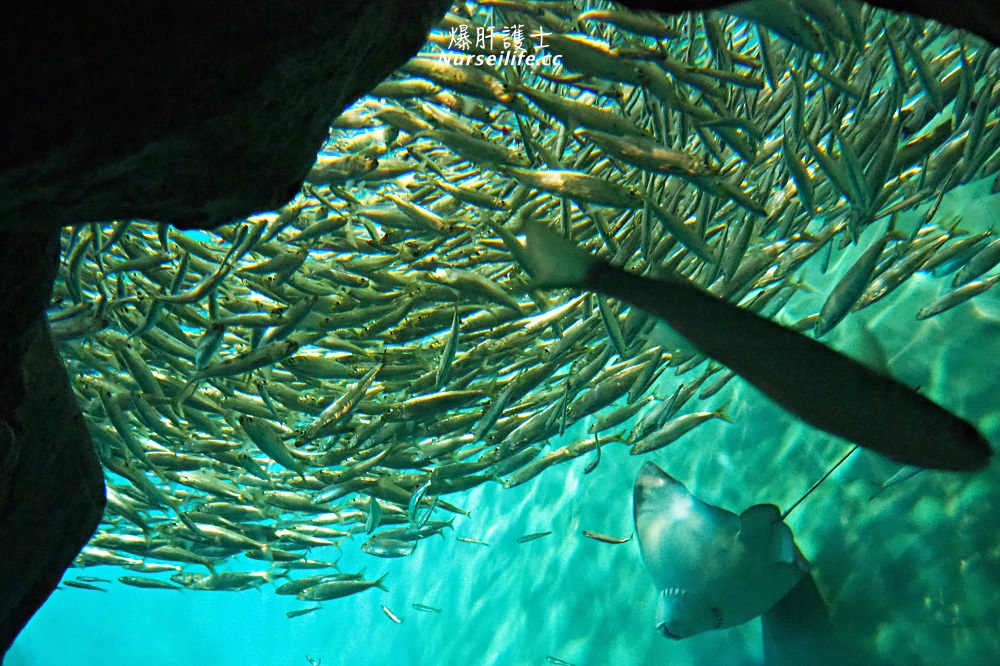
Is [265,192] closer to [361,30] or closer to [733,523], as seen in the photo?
[361,30]

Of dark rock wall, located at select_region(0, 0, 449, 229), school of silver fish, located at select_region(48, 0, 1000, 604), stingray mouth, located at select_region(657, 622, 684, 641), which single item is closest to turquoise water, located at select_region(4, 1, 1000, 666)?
school of silver fish, located at select_region(48, 0, 1000, 604)

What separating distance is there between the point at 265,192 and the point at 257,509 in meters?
5.59

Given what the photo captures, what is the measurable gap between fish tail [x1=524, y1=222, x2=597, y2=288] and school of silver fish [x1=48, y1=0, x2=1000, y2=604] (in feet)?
6.10

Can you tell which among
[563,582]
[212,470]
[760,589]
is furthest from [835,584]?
[212,470]

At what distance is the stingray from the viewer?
435 centimetres

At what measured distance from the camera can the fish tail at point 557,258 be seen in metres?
1.09

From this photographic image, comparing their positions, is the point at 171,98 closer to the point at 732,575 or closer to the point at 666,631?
the point at 732,575

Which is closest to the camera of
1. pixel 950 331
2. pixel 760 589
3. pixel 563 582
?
pixel 760 589

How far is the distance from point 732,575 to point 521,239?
3.08 meters

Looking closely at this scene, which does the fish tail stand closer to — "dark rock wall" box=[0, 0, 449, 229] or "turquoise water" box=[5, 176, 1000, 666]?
"dark rock wall" box=[0, 0, 449, 229]

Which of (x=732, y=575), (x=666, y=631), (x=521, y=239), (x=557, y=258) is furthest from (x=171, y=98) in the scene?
(x=666, y=631)

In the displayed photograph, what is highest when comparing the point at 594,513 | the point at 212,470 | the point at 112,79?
the point at 594,513

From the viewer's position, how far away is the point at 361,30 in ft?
6.47

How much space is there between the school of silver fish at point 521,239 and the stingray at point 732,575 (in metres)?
0.74
